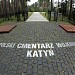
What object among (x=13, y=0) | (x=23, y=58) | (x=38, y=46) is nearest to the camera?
(x=23, y=58)

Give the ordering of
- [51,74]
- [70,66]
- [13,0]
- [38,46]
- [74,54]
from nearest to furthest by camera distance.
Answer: [51,74] < [70,66] < [74,54] < [38,46] < [13,0]

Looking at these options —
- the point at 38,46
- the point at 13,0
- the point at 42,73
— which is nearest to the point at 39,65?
the point at 42,73

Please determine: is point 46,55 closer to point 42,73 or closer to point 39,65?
point 39,65

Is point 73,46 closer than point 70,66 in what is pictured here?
No

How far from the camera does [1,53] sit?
6.38 metres

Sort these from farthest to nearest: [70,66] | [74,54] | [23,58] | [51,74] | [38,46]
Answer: [38,46]
[74,54]
[23,58]
[70,66]
[51,74]

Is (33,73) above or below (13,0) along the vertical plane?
below

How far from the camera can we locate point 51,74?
4477mm

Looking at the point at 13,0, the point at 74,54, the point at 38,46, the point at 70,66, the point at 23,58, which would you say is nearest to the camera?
the point at 70,66

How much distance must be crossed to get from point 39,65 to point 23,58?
2.88 feet

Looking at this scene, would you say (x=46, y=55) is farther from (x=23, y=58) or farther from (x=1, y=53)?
(x=1, y=53)

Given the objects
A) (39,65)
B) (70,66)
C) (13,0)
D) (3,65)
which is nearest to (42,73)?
(39,65)

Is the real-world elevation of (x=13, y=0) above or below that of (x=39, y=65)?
above

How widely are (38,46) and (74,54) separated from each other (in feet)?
6.04
